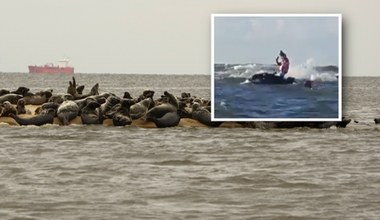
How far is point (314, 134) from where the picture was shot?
24.8 m

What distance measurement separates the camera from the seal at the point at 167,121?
27094mm

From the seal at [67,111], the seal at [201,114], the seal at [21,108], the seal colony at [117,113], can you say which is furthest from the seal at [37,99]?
the seal at [201,114]

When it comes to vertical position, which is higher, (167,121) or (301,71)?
(301,71)

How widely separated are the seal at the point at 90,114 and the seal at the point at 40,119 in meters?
0.90

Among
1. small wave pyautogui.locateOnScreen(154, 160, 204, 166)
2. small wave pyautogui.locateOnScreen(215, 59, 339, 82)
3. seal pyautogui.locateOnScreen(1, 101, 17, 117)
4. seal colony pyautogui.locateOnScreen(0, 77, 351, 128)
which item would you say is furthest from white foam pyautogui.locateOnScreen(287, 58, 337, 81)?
seal pyautogui.locateOnScreen(1, 101, 17, 117)

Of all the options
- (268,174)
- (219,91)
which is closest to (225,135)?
(268,174)

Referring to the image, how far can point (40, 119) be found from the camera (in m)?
28.4

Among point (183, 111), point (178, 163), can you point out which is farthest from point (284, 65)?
point (183, 111)

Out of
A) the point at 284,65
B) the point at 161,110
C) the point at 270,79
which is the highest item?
the point at 284,65

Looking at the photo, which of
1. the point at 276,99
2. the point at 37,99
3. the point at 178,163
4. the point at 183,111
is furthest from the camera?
the point at 37,99

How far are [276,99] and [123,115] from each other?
1698cm

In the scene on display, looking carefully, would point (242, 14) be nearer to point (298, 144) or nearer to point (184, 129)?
point (298, 144)

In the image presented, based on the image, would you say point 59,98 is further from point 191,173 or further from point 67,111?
point 191,173

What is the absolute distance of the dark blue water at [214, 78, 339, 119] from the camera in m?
11.1
